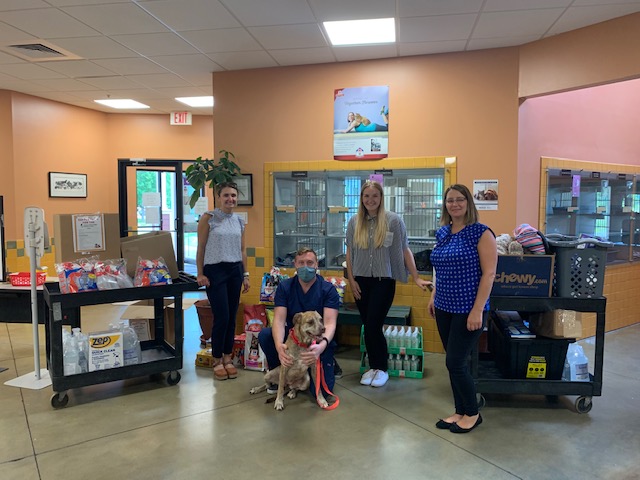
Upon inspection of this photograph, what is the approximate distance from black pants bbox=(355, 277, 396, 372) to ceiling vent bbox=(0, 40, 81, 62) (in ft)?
12.2

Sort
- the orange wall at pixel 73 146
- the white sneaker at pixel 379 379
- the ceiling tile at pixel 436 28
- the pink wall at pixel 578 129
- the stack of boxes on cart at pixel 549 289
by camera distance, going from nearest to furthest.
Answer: the stack of boxes on cart at pixel 549 289 → the white sneaker at pixel 379 379 → the ceiling tile at pixel 436 28 → the pink wall at pixel 578 129 → the orange wall at pixel 73 146

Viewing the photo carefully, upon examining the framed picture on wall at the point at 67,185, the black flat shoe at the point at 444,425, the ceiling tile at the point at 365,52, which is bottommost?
the black flat shoe at the point at 444,425

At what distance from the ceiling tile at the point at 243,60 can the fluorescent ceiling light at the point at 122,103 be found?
8.28ft

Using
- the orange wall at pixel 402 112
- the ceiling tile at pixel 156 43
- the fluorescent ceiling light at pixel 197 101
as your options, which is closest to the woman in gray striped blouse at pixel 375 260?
the orange wall at pixel 402 112

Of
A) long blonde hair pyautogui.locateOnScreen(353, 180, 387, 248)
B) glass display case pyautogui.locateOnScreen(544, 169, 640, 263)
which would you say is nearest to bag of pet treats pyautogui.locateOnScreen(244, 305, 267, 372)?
long blonde hair pyautogui.locateOnScreen(353, 180, 387, 248)

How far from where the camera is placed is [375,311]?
11.6ft

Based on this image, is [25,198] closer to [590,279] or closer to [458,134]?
[458,134]

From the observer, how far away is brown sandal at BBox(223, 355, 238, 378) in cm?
381

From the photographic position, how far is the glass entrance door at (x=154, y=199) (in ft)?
25.3

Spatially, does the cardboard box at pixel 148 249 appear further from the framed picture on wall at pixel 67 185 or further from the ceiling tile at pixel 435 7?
the framed picture on wall at pixel 67 185

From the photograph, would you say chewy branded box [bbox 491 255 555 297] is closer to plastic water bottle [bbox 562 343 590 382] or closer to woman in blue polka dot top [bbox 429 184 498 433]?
woman in blue polka dot top [bbox 429 184 498 433]

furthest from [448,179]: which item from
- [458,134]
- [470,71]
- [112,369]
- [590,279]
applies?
[112,369]

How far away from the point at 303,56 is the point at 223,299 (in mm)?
2554

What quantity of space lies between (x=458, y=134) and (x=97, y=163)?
5837 mm
